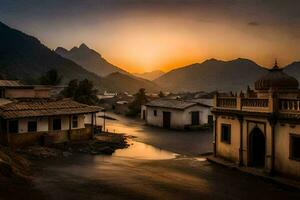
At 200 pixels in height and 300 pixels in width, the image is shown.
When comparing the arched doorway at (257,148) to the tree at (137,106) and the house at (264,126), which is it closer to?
the house at (264,126)

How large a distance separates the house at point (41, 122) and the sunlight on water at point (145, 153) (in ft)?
17.7

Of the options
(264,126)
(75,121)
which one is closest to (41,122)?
(75,121)

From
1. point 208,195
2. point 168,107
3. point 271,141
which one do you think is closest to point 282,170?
point 271,141

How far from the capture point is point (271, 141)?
23.4 meters

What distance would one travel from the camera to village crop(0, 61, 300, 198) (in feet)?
74.6

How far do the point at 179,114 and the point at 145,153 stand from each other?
19.1 metres

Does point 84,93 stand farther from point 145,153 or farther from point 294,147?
point 294,147

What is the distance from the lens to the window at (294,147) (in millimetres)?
21812

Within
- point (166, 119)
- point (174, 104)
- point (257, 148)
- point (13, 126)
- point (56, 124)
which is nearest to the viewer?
point (257, 148)

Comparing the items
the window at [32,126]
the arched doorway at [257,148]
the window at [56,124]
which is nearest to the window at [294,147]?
the arched doorway at [257,148]

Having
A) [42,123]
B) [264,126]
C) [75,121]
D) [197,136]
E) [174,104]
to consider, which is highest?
[174,104]

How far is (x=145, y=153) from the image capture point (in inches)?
1353

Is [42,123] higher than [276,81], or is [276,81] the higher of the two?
[276,81]

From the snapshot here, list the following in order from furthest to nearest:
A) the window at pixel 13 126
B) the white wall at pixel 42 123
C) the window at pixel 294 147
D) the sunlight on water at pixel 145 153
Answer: the white wall at pixel 42 123
the window at pixel 13 126
the sunlight on water at pixel 145 153
the window at pixel 294 147
